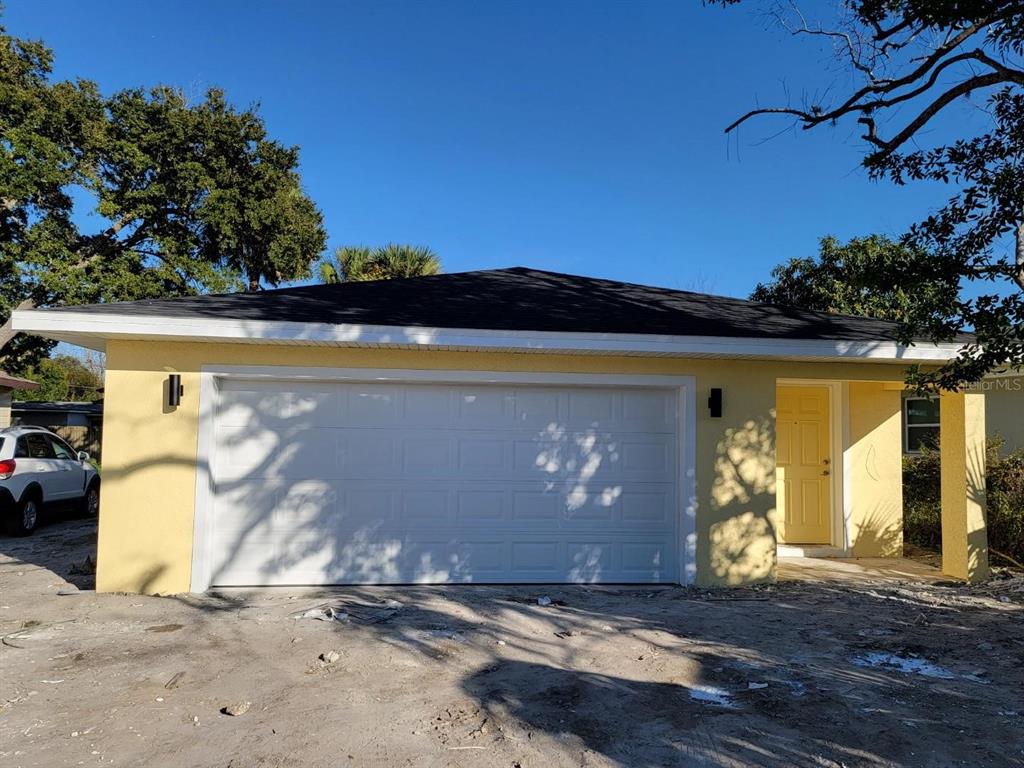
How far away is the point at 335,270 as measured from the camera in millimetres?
18969

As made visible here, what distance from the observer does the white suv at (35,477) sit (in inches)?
399

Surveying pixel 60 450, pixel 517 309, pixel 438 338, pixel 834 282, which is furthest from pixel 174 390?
pixel 834 282

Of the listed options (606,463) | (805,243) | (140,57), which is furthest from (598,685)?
(140,57)

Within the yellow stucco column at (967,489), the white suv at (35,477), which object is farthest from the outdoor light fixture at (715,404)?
the white suv at (35,477)

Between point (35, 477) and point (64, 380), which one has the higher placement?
point (64, 380)

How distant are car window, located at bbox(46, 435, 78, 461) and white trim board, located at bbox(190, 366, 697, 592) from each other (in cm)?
715

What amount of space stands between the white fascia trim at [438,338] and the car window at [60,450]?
21.8ft

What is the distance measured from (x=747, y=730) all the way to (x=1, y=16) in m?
22.9

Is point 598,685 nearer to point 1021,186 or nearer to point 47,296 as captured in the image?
point 1021,186

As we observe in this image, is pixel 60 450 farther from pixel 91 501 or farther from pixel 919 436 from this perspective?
pixel 919 436

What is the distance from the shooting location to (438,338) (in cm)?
633

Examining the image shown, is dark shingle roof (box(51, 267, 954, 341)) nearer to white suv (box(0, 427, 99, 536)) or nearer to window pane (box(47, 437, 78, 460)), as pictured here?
white suv (box(0, 427, 99, 536))

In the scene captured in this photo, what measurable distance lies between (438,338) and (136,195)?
16.0 m

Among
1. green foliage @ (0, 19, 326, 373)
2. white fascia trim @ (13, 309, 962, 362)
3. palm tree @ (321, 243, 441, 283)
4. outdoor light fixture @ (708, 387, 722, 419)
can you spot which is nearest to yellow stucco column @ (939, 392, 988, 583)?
white fascia trim @ (13, 309, 962, 362)
